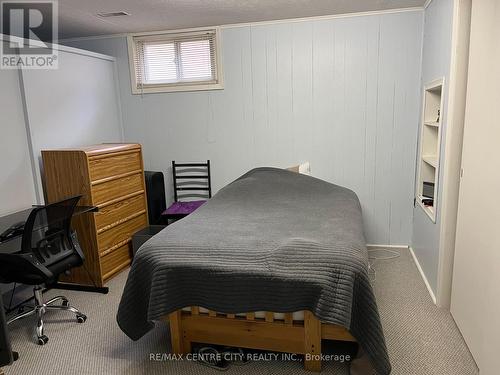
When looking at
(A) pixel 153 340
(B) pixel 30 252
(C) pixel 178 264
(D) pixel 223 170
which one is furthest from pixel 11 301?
(D) pixel 223 170

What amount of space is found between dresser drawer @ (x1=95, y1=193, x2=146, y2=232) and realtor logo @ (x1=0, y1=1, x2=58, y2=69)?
1.30 m

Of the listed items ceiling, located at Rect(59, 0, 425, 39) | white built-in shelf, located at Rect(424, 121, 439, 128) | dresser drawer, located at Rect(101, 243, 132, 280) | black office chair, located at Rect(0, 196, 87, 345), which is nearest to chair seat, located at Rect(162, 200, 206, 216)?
dresser drawer, located at Rect(101, 243, 132, 280)

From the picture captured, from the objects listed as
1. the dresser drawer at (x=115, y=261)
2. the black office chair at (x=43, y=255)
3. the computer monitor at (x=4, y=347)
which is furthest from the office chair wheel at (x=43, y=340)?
the computer monitor at (x=4, y=347)

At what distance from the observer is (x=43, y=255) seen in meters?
2.45

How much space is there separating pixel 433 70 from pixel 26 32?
3.59 m

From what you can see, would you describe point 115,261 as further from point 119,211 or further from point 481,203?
point 481,203

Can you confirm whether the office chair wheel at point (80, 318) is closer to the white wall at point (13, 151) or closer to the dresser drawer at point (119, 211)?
the dresser drawer at point (119, 211)

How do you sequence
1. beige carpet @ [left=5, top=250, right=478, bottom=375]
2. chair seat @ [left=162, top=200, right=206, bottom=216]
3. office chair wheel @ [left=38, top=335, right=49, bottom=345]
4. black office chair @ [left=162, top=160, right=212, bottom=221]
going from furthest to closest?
black office chair @ [left=162, top=160, right=212, bottom=221] < chair seat @ [left=162, top=200, right=206, bottom=216] < office chair wheel @ [left=38, top=335, right=49, bottom=345] < beige carpet @ [left=5, top=250, right=478, bottom=375]

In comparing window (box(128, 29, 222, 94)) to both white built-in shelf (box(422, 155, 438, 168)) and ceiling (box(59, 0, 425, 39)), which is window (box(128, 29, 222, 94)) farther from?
white built-in shelf (box(422, 155, 438, 168))

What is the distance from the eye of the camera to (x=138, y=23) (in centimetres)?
358

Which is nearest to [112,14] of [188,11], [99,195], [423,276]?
[188,11]

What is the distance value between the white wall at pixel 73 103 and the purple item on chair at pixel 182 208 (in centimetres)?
102

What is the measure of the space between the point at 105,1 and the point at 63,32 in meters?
1.30

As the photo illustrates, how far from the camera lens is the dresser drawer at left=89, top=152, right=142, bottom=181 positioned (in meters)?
3.08
